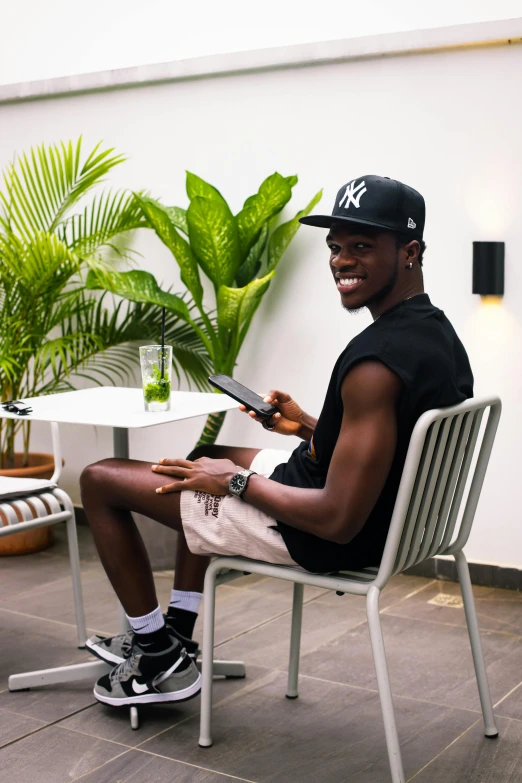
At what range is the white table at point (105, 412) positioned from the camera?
263cm

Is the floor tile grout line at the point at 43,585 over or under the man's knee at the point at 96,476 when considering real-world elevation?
under

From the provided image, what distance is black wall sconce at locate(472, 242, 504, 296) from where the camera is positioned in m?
3.82

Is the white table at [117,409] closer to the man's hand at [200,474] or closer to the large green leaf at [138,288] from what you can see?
the man's hand at [200,474]

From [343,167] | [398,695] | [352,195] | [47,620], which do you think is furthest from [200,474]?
[343,167]

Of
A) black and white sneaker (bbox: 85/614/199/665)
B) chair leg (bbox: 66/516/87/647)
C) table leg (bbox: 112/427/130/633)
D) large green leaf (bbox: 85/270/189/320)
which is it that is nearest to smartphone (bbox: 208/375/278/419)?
table leg (bbox: 112/427/130/633)

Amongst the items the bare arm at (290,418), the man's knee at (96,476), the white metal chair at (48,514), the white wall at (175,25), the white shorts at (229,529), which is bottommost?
the white metal chair at (48,514)

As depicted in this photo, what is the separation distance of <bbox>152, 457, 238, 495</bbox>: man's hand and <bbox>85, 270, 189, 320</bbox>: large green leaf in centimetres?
187

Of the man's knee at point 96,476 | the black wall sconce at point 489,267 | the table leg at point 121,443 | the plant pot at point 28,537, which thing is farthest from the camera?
the plant pot at point 28,537

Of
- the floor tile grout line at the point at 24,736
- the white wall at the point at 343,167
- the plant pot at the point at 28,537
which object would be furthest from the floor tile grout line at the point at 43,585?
the floor tile grout line at the point at 24,736

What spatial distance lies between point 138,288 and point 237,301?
1.65ft

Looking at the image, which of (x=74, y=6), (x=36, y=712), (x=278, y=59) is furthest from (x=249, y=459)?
(x=74, y=6)

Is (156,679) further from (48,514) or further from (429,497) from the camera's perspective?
(429,497)

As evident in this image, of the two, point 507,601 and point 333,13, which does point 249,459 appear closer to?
point 507,601

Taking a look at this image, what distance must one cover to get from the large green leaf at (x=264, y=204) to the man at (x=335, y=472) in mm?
1595
